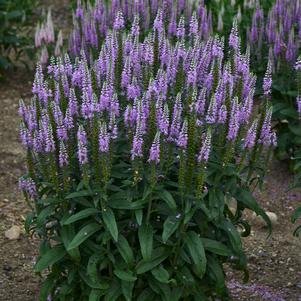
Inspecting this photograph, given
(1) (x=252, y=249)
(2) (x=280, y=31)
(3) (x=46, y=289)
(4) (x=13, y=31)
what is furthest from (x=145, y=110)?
(4) (x=13, y=31)

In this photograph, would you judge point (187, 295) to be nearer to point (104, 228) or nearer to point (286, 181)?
point (104, 228)

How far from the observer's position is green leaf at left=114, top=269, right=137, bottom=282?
4.38m

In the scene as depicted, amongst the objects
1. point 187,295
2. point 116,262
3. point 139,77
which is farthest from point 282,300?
point 139,77

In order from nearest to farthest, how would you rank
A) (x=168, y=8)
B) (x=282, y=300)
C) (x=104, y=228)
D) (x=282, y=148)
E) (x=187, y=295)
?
(x=104, y=228)
(x=187, y=295)
(x=282, y=300)
(x=168, y=8)
(x=282, y=148)

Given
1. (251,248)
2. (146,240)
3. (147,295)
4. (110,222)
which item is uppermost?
(110,222)

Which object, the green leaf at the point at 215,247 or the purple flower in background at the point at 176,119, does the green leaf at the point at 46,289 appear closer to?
the green leaf at the point at 215,247

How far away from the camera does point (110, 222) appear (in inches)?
166

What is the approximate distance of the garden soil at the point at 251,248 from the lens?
5848mm

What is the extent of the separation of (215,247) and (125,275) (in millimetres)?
597

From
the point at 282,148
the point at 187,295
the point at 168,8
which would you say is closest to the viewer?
the point at 187,295

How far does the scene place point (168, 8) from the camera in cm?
624

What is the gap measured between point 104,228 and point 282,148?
136 inches

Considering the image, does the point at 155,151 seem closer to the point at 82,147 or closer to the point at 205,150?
the point at 205,150

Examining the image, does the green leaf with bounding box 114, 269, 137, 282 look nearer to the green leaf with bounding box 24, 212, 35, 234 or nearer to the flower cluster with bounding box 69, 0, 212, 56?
the green leaf with bounding box 24, 212, 35, 234
